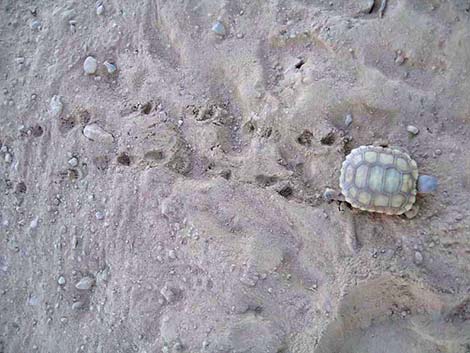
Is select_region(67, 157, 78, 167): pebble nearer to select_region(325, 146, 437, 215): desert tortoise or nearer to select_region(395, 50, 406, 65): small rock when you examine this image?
select_region(325, 146, 437, 215): desert tortoise

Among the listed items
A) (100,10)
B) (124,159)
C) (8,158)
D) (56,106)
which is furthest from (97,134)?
(100,10)

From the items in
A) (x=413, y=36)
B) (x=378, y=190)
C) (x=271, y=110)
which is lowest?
(x=378, y=190)

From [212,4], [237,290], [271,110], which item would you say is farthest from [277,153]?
[212,4]

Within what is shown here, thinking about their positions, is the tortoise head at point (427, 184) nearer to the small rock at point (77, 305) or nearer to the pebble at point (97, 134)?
the pebble at point (97, 134)

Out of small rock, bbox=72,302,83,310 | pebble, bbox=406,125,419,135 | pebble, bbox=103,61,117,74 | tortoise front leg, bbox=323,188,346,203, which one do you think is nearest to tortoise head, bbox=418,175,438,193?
pebble, bbox=406,125,419,135

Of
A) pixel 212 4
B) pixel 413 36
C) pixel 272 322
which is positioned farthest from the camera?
pixel 212 4

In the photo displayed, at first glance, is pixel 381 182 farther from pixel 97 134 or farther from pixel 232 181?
pixel 97 134

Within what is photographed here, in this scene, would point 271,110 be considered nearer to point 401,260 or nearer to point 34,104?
point 401,260

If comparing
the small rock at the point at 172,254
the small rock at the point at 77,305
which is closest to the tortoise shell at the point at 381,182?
the small rock at the point at 172,254

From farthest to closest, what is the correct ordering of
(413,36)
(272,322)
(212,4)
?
(212,4) → (413,36) → (272,322)
